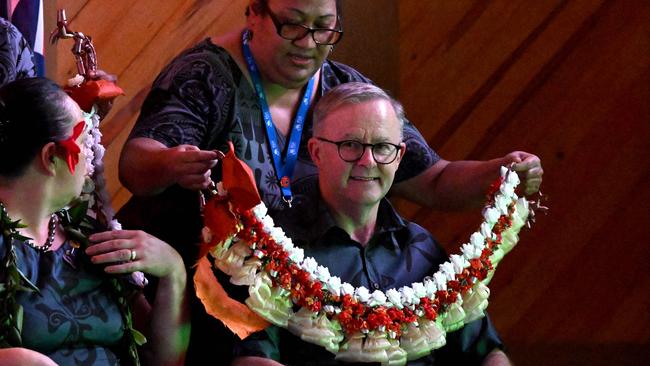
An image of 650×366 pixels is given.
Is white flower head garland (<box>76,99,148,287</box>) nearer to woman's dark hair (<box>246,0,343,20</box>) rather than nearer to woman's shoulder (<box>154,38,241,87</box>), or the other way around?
woman's shoulder (<box>154,38,241,87</box>)

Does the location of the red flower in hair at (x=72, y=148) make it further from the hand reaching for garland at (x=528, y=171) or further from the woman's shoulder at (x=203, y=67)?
the hand reaching for garland at (x=528, y=171)

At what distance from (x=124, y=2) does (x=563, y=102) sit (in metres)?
1.36

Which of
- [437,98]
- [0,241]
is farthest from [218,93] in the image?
[437,98]

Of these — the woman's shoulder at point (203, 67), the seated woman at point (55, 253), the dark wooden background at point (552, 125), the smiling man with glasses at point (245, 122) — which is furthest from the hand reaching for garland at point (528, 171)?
the dark wooden background at point (552, 125)

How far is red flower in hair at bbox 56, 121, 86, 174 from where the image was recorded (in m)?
1.99

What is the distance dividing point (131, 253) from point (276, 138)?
62 cm

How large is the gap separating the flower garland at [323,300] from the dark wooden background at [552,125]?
147cm

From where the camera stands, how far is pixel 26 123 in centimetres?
200

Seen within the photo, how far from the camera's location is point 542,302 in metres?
3.82

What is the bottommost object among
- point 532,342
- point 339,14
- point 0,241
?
point 532,342

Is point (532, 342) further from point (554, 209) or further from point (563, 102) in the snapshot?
point (563, 102)

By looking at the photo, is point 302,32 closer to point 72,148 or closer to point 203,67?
point 203,67

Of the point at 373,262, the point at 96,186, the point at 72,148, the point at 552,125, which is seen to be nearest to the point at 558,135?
the point at 552,125

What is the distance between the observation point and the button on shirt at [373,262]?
2311mm
